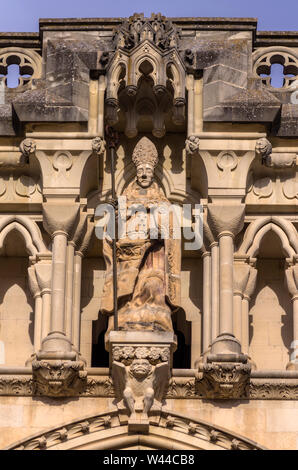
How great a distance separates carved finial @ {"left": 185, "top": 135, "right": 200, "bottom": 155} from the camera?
2677 centimetres

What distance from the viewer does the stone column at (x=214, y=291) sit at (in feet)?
85.4

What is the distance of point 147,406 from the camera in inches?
991

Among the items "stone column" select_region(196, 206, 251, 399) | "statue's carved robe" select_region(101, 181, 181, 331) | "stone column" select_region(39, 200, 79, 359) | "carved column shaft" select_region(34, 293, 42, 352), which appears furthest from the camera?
"carved column shaft" select_region(34, 293, 42, 352)

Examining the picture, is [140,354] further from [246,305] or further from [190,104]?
[190,104]

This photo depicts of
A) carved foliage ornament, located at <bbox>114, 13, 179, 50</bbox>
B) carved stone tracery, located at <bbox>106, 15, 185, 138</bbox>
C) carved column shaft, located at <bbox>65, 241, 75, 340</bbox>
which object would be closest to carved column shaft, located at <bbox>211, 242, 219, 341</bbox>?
carved column shaft, located at <bbox>65, 241, 75, 340</bbox>

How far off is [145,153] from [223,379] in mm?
2996

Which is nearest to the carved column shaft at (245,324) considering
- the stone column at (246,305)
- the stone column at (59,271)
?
the stone column at (246,305)

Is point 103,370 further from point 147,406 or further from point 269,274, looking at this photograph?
point 269,274

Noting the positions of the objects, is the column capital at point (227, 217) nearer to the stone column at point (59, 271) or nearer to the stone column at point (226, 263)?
the stone column at point (226, 263)

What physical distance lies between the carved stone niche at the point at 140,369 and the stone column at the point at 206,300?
77cm

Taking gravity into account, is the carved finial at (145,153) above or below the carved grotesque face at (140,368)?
above

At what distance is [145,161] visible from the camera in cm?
2689

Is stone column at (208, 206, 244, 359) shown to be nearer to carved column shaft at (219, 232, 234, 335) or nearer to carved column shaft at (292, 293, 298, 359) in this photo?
→ carved column shaft at (219, 232, 234, 335)

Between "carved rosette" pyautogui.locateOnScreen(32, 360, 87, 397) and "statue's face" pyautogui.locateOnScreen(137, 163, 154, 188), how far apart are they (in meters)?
2.45
